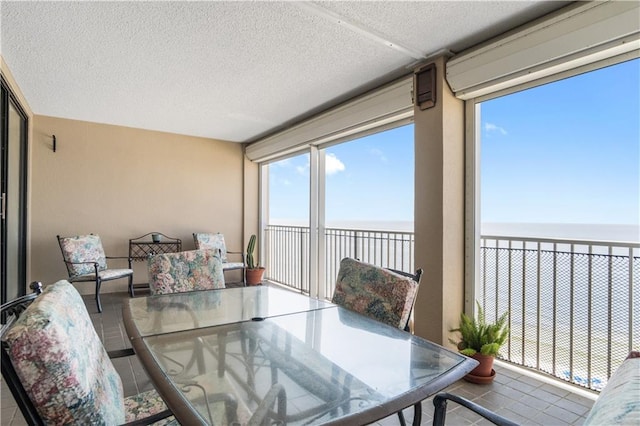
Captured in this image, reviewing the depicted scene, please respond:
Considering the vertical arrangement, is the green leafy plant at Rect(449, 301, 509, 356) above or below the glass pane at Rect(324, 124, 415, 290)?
below

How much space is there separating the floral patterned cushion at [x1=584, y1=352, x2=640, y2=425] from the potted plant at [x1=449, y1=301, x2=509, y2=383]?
5.36 feet

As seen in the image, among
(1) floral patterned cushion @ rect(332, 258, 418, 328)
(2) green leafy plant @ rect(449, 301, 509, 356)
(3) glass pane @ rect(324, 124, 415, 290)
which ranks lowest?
(2) green leafy plant @ rect(449, 301, 509, 356)

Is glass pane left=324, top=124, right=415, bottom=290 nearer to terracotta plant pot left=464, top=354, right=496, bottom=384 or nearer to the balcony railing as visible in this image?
the balcony railing

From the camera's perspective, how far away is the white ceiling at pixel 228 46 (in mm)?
2029

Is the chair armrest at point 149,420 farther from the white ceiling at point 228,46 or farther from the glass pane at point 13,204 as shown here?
the glass pane at point 13,204

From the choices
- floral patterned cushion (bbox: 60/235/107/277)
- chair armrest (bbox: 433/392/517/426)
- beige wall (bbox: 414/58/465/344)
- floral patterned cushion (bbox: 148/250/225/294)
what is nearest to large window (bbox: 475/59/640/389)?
beige wall (bbox: 414/58/465/344)

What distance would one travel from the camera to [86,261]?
4141 mm

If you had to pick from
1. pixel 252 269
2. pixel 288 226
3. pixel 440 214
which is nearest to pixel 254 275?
pixel 252 269

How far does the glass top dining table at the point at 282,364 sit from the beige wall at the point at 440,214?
1.03 meters

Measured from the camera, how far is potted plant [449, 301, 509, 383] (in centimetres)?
225

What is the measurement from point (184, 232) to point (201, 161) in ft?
3.79

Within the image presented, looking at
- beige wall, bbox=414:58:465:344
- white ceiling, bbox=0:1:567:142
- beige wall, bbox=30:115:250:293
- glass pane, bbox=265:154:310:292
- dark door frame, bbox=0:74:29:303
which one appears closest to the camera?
white ceiling, bbox=0:1:567:142

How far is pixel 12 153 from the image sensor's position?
3434 millimetres

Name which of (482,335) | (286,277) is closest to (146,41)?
(482,335)
